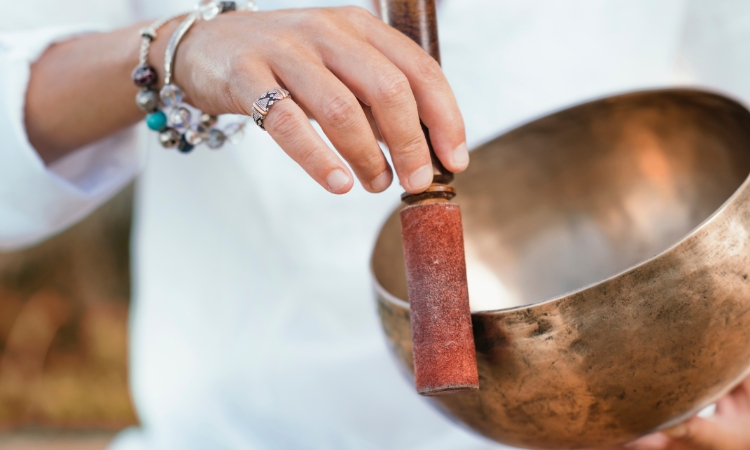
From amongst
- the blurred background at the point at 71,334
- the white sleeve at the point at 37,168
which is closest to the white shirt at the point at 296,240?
the white sleeve at the point at 37,168

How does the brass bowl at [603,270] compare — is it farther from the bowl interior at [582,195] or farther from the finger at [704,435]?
the finger at [704,435]

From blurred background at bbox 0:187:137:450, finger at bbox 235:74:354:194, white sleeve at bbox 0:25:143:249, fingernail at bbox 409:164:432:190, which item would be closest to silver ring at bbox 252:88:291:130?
finger at bbox 235:74:354:194

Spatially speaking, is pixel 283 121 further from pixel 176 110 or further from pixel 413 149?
pixel 176 110

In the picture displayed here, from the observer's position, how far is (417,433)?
93 centimetres

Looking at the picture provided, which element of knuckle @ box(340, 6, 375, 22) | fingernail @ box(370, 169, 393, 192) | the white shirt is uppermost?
knuckle @ box(340, 6, 375, 22)

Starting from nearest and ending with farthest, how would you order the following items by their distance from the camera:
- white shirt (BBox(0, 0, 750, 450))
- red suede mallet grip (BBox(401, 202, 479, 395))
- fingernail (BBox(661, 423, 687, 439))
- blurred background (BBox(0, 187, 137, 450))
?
1. red suede mallet grip (BBox(401, 202, 479, 395))
2. fingernail (BBox(661, 423, 687, 439))
3. white shirt (BBox(0, 0, 750, 450))
4. blurred background (BBox(0, 187, 137, 450))

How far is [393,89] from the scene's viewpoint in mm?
434

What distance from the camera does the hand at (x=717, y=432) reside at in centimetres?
59

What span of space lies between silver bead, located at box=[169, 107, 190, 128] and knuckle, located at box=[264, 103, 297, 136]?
18cm

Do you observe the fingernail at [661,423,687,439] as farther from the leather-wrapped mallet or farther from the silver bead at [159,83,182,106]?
the silver bead at [159,83,182,106]

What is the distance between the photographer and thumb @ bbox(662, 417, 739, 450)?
58 centimetres

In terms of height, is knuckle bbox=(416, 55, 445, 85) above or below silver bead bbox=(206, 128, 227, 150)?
above

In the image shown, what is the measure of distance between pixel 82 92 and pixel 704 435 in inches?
27.7

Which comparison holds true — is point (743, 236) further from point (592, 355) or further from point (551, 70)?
point (551, 70)
